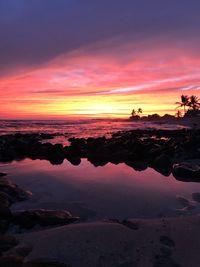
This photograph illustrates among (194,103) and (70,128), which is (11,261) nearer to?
(70,128)

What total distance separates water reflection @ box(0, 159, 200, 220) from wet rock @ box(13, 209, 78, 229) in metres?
0.53

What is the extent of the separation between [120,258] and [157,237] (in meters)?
0.85

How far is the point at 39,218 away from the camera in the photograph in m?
6.38

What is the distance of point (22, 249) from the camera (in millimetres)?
5027

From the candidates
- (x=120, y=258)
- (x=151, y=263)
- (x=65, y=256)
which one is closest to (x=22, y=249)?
(x=65, y=256)

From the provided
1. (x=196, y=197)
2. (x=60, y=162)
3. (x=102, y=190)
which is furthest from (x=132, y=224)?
(x=60, y=162)

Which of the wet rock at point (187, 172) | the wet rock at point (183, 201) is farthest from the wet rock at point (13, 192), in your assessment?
the wet rock at point (187, 172)

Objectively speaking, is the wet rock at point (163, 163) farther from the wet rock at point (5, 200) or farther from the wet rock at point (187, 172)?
the wet rock at point (5, 200)

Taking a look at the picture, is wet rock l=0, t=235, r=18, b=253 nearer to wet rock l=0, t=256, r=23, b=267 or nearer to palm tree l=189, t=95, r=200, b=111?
wet rock l=0, t=256, r=23, b=267

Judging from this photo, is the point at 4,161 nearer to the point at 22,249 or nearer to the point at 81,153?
the point at 81,153

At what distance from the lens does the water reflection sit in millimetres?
7387

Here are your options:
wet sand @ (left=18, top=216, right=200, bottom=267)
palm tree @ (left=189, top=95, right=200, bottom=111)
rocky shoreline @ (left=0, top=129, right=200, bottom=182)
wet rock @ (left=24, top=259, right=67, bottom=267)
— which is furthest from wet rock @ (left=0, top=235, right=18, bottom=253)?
palm tree @ (left=189, top=95, right=200, bottom=111)

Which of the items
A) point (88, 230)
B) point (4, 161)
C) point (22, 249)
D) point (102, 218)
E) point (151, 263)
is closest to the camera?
point (151, 263)

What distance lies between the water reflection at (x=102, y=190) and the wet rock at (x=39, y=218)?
528mm
